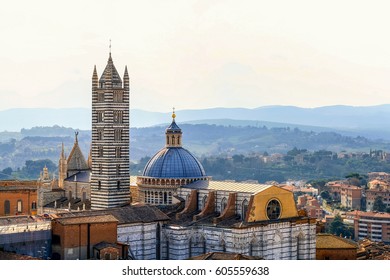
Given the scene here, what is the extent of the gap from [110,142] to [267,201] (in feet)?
20.0

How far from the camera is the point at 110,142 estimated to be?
101 ft

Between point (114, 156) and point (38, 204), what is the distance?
708 centimetres

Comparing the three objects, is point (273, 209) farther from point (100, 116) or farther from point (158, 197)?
point (100, 116)

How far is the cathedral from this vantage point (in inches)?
1075

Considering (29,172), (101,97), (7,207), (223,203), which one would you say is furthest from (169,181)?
(29,172)

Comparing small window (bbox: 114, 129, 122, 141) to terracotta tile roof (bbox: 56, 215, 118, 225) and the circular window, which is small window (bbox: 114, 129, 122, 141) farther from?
the circular window

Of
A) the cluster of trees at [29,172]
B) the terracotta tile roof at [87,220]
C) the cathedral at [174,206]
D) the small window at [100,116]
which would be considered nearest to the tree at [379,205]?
the cathedral at [174,206]

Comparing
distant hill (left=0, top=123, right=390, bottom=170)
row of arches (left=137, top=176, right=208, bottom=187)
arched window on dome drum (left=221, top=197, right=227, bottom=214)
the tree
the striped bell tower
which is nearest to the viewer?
arched window on dome drum (left=221, top=197, right=227, bottom=214)

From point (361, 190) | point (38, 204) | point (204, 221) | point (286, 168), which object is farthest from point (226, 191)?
point (286, 168)

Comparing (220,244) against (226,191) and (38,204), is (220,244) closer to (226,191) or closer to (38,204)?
(226,191)

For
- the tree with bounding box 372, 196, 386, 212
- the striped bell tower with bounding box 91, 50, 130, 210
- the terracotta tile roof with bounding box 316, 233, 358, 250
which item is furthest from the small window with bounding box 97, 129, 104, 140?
the tree with bounding box 372, 196, 386, 212

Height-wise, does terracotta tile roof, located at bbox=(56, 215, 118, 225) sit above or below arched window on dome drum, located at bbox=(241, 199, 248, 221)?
below

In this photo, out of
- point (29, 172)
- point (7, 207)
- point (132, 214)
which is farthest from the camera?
point (29, 172)

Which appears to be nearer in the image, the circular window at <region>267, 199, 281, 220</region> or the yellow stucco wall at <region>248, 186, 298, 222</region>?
the yellow stucco wall at <region>248, 186, 298, 222</region>
